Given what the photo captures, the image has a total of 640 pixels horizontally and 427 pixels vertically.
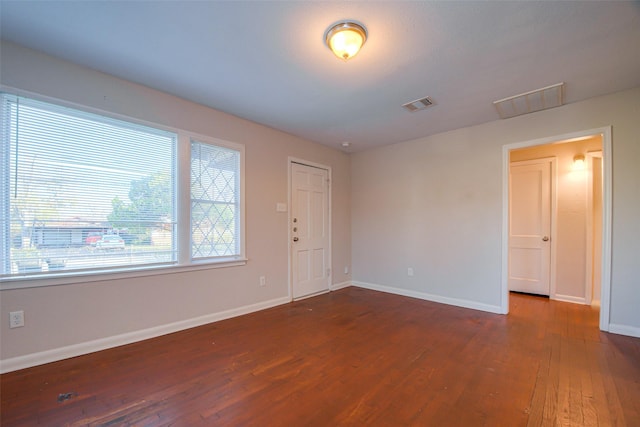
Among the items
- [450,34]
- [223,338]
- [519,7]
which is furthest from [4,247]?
[519,7]

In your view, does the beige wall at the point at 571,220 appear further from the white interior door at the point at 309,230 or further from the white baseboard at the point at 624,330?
the white interior door at the point at 309,230

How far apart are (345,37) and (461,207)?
295cm

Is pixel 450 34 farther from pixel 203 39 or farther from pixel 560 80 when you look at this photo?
pixel 203 39

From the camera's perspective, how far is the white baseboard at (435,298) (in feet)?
11.8

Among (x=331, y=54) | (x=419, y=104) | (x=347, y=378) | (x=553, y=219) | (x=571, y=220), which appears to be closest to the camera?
(x=347, y=378)

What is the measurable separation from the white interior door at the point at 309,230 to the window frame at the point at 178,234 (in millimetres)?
918

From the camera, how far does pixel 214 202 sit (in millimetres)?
3277

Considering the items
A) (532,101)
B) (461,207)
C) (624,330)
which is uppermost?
(532,101)

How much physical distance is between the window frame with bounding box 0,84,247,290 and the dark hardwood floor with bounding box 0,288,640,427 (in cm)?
67

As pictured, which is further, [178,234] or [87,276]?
[178,234]

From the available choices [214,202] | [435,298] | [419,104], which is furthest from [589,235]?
[214,202]

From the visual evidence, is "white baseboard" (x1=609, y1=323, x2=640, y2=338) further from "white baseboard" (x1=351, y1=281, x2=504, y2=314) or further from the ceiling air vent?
the ceiling air vent

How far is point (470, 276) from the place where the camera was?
3.78m

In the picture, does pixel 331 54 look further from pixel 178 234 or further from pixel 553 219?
pixel 553 219
